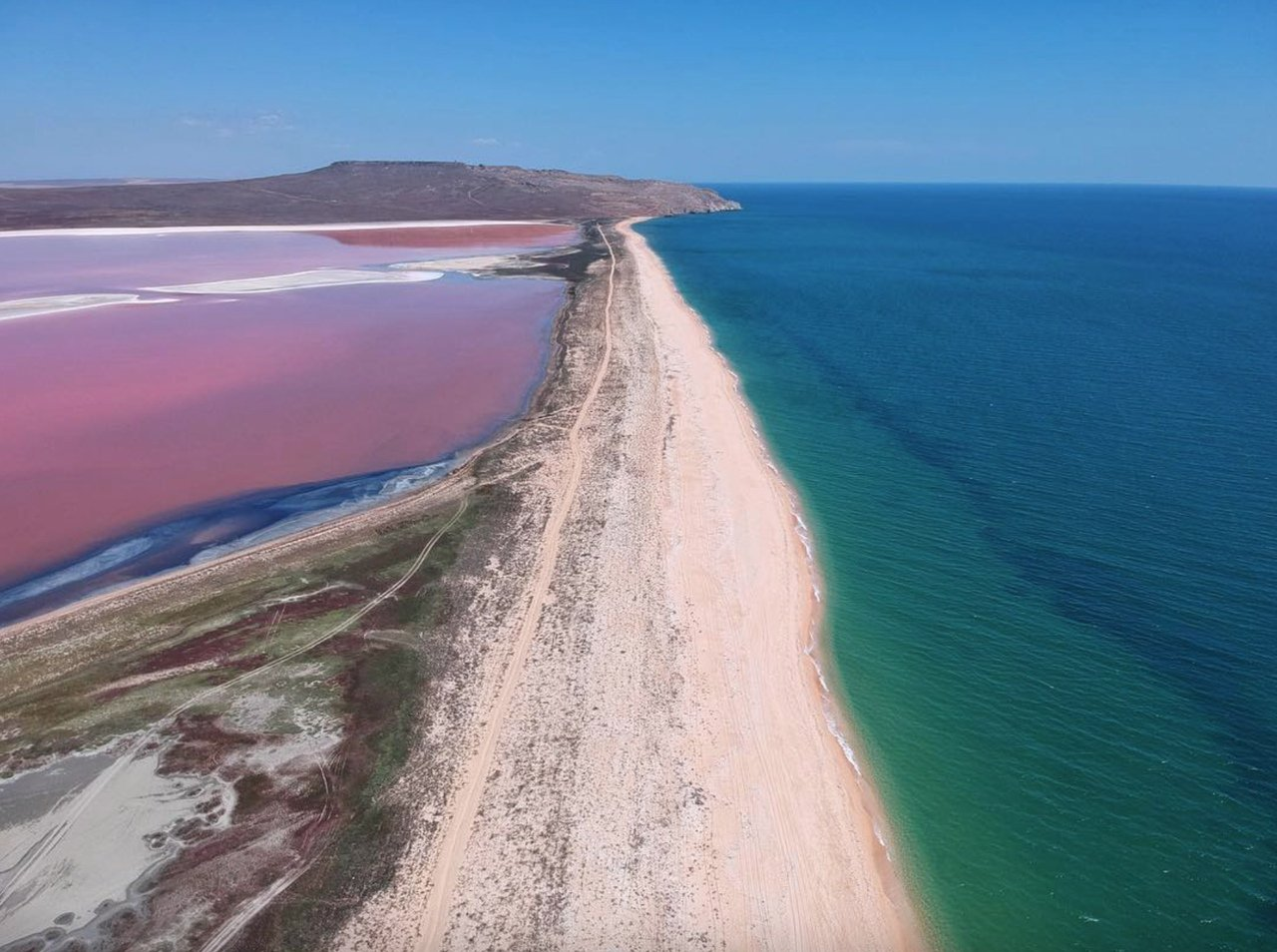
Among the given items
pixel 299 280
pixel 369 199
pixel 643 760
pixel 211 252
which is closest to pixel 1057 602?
pixel 643 760

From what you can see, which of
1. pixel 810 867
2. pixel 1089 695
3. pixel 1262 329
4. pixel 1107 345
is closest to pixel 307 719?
pixel 810 867

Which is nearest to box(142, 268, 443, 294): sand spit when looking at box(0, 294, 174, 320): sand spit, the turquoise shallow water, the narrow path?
box(0, 294, 174, 320): sand spit

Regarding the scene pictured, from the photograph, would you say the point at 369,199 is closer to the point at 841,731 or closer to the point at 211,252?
the point at 211,252

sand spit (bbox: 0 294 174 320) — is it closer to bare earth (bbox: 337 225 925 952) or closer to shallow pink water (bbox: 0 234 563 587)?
shallow pink water (bbox: 0 234 563 587)

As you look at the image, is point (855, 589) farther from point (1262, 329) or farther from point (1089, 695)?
point (1262, 329)

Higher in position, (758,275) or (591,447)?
(758,275)

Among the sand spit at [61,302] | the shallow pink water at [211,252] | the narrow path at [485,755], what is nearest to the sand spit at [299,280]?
the shallow pink water at [211,252]

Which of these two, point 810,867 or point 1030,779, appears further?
point 1030,779
